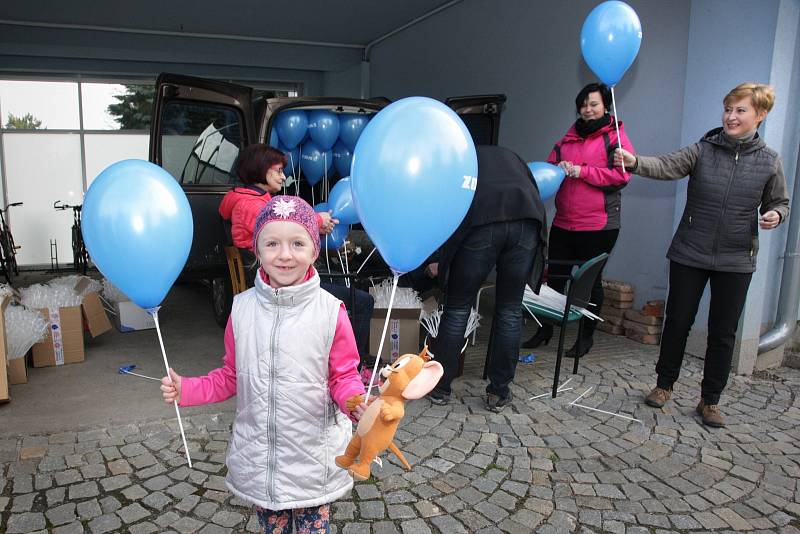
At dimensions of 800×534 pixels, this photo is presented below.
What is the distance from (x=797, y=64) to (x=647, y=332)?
233 centimetres

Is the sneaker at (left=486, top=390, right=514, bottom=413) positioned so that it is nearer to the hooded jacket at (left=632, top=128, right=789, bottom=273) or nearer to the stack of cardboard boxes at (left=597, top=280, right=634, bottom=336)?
the hooded jacket at (left=632, top=128, right=789, bottom=273)

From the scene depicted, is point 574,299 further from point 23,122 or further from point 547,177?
point 23,122

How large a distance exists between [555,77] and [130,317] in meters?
5.14

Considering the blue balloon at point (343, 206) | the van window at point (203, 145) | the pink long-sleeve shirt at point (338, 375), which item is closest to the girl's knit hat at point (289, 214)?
the pink long-sleeve shirt at point (338, 375)

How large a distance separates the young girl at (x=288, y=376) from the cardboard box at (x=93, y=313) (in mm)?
3496

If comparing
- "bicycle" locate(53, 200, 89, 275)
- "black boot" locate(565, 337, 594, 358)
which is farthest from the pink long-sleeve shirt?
"bicycle" locate(53, 200, 89, 275)

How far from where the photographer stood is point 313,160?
5531mm

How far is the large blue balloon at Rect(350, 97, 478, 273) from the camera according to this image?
1.90m

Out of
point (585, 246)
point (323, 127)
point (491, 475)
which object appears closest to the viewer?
point (491, 475)

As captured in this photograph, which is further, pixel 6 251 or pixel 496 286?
pixel 6 251

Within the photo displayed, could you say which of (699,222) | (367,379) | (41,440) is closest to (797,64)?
(699,222)

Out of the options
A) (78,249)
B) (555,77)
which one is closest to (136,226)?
(555,77)

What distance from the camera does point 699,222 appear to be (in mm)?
3273

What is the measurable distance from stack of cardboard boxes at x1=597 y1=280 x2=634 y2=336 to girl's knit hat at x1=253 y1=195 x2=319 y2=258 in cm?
432
